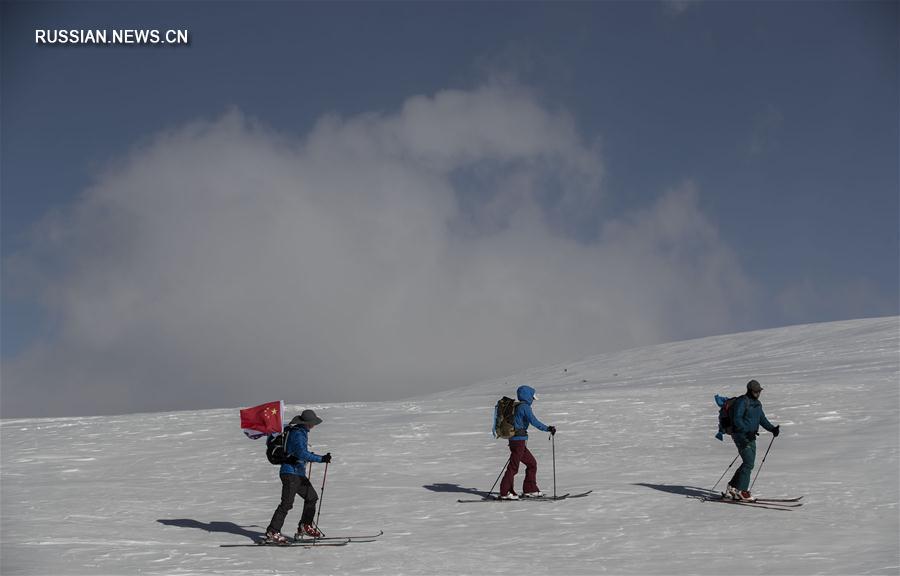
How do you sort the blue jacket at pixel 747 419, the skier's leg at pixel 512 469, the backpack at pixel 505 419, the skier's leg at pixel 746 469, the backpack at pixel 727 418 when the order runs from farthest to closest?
1. the backpack at pixel 505 419
2. the skier's leg at pixel 512 469
3. the backpack at pixel 727 418
4. the blue jacket at pixel 747 419
5. the skier's leg at pixel 746 469

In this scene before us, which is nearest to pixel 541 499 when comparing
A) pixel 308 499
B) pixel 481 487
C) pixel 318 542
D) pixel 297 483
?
pixel 481 487

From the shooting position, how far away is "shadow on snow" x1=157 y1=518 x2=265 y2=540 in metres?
11.2

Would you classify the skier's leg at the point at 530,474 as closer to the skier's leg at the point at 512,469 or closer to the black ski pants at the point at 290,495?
the skier's leg at the point at 512,469

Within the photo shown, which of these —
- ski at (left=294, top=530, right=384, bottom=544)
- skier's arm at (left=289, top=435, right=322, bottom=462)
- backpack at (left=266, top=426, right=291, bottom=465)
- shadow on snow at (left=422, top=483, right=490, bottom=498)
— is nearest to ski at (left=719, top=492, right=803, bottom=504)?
shadow on snow at (left=422, top=483, right=490, bottom=498)

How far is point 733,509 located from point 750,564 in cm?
275

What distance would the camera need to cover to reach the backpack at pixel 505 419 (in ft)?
43.2

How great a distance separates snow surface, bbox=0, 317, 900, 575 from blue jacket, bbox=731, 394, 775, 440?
1141 millimetres

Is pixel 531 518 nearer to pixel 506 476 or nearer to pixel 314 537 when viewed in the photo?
pixel 506 476

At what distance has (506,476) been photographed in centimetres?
1300

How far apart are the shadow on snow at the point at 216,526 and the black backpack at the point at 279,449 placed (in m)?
1.28

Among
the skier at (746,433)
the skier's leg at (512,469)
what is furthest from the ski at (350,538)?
the skier at (746,433)

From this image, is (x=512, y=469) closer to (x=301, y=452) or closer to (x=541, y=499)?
(x=541, y=499)

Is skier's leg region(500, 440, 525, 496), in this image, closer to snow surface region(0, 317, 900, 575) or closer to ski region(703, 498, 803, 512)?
snow surface region(0, 317, 900, 575)

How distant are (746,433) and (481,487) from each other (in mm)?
4349
